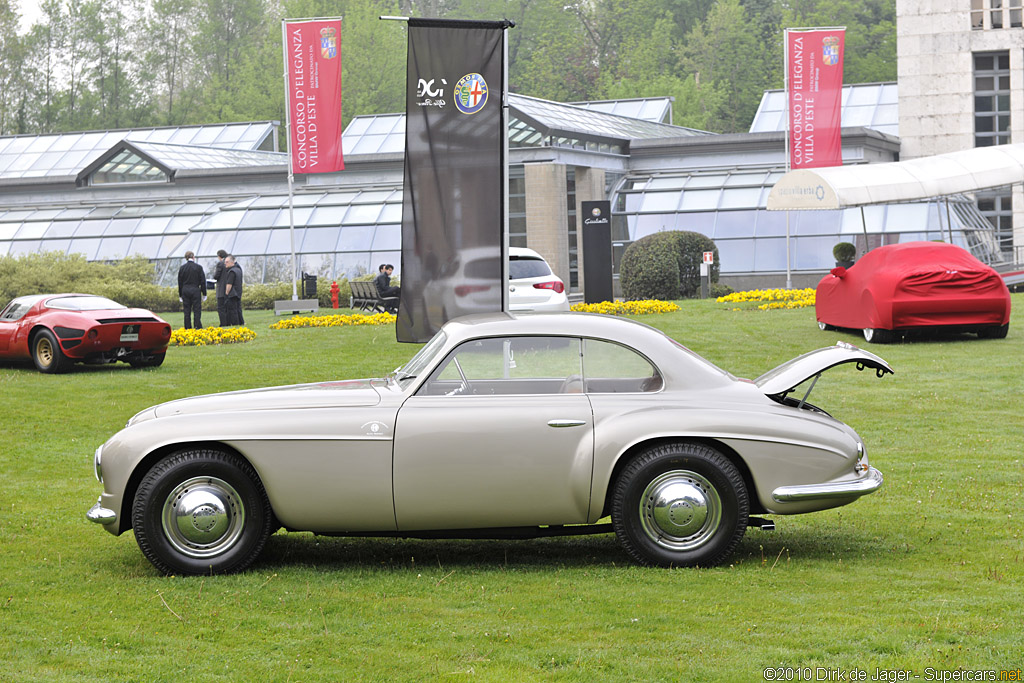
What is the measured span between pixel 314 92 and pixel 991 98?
29227 mm

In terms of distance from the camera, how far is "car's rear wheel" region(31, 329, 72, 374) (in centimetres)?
1692

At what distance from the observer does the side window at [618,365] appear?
22.2ft

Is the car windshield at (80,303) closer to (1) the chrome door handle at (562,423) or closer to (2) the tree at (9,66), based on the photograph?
(1) the chrome door handle at (562,423)

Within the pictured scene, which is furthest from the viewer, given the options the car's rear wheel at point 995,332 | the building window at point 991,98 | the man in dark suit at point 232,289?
the building window at point 991,98

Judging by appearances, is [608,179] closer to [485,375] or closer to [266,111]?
[485,375]

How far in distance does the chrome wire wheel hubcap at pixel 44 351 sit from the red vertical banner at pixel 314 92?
1312 centimetres

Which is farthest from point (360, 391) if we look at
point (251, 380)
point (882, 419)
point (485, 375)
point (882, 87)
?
point (882, 87)

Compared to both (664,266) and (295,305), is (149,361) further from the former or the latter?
(664,266)

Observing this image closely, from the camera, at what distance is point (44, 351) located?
17281 mm

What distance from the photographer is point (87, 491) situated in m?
9.13

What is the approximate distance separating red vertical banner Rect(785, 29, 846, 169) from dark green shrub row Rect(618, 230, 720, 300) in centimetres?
607

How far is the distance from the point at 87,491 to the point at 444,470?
408 cm

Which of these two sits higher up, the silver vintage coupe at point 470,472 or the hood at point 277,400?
the hood at point 277,400

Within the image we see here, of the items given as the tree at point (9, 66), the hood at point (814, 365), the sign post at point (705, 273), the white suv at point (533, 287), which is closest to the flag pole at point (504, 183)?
the hood at point (814, 365)
